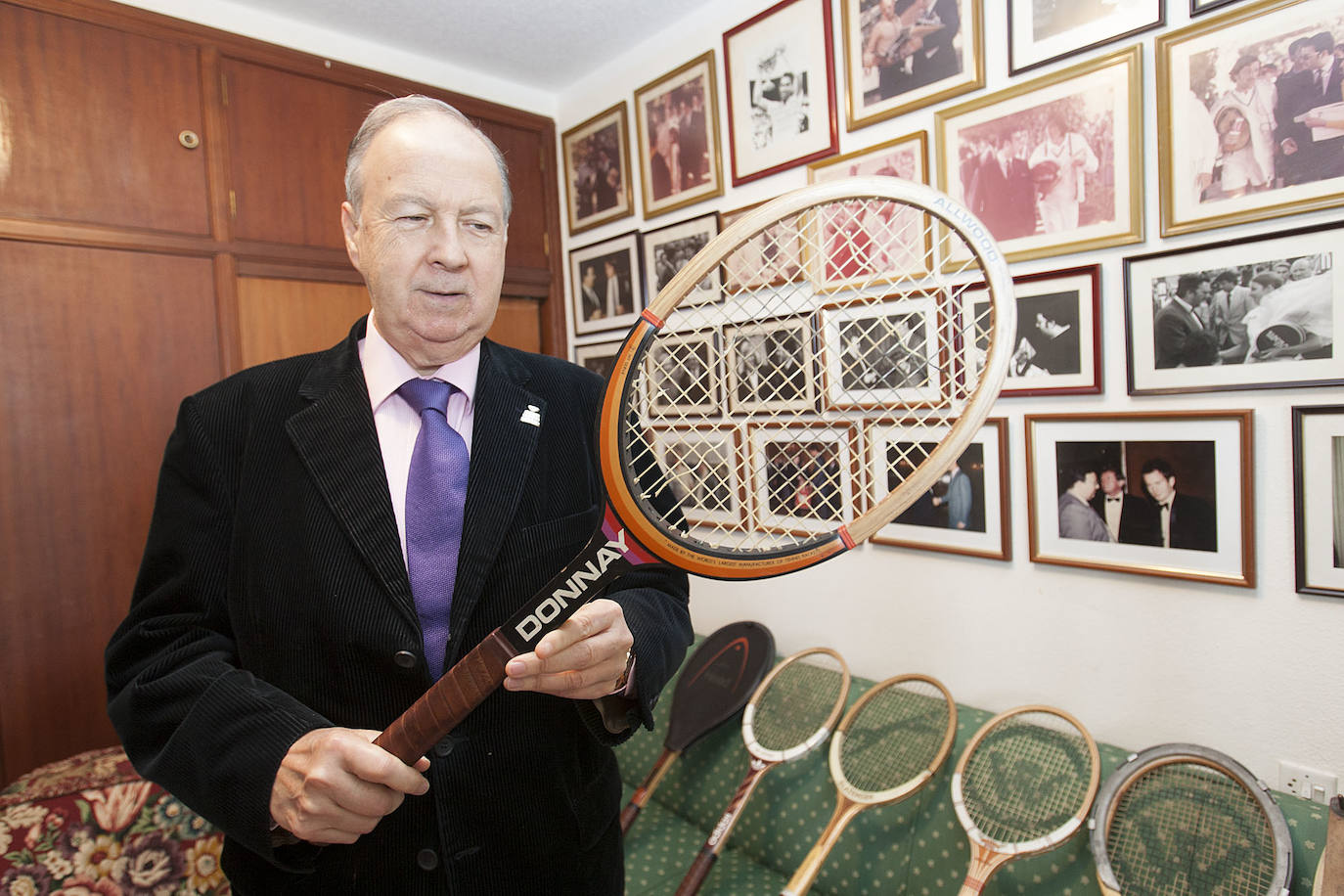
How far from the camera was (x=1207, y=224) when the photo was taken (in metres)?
1.49

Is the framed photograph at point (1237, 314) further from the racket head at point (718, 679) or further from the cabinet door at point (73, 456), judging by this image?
the cabinet door at point (73, 456)

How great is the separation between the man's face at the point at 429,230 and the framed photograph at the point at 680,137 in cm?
171

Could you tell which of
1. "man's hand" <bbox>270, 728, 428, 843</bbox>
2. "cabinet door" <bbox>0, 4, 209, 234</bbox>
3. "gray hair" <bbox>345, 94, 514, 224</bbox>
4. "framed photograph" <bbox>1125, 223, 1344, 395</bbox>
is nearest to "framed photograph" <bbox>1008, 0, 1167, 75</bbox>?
"framed photograph" <bbox>1125, 223, 1344, 395</bbox>

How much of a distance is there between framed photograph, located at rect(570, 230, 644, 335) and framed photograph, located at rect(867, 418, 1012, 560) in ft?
4.25

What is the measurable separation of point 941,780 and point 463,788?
1.30 metres

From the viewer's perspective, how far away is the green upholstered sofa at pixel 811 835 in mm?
Answer: 1521

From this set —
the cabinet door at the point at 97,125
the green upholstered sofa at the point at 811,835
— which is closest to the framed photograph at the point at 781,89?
the green upholstered sofa at the point at 811,835

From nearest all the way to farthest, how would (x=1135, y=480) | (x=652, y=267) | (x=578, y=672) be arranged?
1. (x=578, y=672)
2. (x=1135, y=480)
3. (x=652, y=267)

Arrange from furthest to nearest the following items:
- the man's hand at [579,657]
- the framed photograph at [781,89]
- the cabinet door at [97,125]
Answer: the framed photograph at [781,89] < the cabinet door at [97,125] < the man's hand at [579,657]

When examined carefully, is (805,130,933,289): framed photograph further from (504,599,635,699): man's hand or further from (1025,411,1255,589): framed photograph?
(504,599,635,699): man's hand

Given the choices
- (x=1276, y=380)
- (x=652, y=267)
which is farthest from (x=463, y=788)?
(x=652, y=267)

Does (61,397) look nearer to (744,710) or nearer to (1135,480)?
(744,710)

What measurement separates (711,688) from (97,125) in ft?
8.28

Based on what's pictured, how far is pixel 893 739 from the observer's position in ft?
6.11
